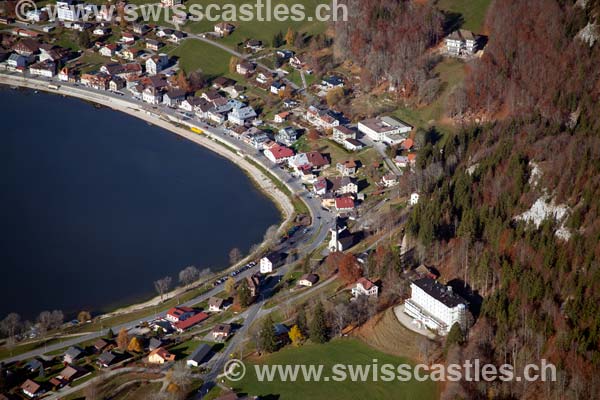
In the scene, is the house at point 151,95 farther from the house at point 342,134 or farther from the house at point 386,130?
the house at point 386,130

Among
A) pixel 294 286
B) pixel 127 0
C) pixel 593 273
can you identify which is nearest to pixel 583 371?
pixel 593 273

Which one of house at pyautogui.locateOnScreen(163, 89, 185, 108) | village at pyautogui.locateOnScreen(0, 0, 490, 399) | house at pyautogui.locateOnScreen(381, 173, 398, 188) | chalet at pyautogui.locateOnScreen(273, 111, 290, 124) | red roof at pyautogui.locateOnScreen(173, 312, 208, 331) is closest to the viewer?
village at pyautogui.locateOnScreen(0, 0, 490, 399)

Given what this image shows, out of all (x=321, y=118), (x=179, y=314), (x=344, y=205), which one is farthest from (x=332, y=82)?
(x=179, y=314)

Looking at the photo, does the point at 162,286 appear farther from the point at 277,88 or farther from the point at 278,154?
the point at 277,88

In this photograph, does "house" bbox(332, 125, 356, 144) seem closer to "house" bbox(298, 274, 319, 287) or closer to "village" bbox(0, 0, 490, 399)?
"village" bbox(0, 0, 490, 399)

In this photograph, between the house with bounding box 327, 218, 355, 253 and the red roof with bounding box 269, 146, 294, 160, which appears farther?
the red roof with bounding box 269, 146, 294, 160

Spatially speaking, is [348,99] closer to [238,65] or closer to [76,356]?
[238,65]

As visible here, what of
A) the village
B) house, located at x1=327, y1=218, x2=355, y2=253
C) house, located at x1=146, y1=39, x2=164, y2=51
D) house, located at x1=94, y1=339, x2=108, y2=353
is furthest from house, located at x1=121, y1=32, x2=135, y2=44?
house, located at x1=94, y1=339, x2=108, y2=353
